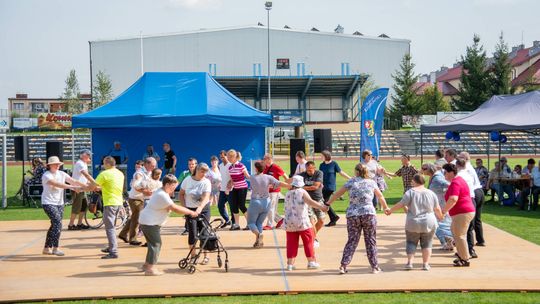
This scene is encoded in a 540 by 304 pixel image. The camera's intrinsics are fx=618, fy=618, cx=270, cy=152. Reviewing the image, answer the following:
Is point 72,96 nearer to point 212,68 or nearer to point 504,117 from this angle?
point 212,68

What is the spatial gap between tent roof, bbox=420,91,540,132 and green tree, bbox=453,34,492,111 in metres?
44.6

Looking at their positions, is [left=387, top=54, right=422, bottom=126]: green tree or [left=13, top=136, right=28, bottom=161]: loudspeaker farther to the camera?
[left=387, top=54, right=422, bottom=126]: green tree

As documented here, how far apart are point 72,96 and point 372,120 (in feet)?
180

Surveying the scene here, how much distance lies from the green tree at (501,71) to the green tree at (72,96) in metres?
44.0

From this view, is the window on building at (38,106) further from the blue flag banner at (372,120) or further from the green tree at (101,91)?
the blue flag banner at (372,120)

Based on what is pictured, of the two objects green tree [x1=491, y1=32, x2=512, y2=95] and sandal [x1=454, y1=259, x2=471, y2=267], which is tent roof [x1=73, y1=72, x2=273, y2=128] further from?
green tree [x1=491, y1=32, x2=512, y2=95]

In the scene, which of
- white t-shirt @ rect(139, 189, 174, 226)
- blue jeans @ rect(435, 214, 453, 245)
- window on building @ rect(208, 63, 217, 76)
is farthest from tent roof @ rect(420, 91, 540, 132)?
window on building @ rect(208, 63, 217, 76)

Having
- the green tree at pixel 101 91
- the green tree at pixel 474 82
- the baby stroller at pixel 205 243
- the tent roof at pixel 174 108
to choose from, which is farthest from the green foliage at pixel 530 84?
the baby stroller at pixel 205 243

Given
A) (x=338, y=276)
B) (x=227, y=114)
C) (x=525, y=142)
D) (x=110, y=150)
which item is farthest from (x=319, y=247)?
(x=525, y=142)

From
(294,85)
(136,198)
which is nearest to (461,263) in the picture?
(136,198)

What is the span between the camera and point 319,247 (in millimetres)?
11078

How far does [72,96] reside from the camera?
226 feet

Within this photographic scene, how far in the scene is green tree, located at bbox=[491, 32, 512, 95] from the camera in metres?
61.7

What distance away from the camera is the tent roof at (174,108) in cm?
1812
